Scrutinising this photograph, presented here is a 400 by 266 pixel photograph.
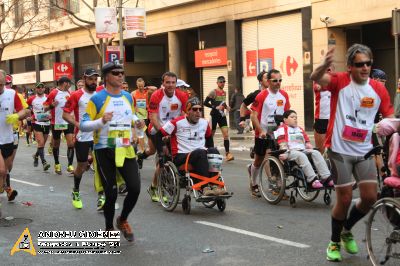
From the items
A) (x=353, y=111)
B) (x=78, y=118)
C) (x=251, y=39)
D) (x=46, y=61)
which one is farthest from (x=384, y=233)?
(x=46, y=61)

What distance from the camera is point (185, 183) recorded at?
834 cm

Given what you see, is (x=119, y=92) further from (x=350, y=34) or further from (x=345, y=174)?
(x=350, y=34)

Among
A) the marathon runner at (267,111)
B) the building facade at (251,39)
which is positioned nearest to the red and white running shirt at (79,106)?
the marathon runner at (267,111)

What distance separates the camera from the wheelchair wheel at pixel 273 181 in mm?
8758

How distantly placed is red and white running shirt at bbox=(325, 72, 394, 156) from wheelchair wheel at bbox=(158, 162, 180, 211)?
3157 millimetres

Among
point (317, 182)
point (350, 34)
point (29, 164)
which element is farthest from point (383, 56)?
point (317, 182)

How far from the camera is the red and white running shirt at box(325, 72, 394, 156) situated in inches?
217

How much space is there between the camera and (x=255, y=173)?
9602 millimetres

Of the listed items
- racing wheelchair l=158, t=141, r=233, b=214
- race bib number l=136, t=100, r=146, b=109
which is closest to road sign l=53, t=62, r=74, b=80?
race bib number l=136, t=100, r=146, b=109

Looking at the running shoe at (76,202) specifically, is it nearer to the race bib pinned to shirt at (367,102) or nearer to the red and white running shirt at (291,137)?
the red and white running shirt at (291,137)

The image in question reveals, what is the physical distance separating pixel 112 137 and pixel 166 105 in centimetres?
272

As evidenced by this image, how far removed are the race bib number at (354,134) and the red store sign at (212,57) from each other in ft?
67.8

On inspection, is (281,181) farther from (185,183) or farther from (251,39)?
(251,39)

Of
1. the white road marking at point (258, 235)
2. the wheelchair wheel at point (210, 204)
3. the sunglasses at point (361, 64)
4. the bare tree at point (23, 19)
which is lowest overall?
the white road marking at point (258, 235)
